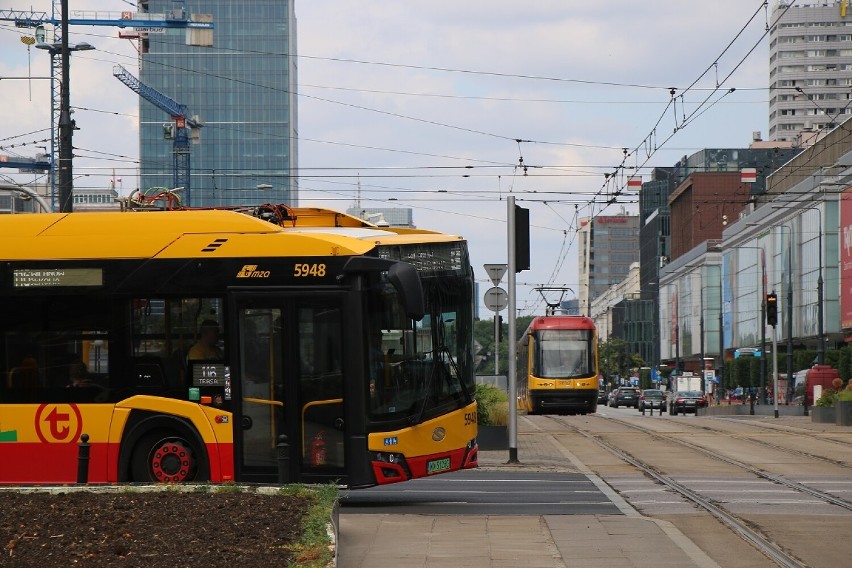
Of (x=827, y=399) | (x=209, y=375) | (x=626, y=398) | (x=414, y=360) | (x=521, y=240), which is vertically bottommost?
(x=626, y=398)

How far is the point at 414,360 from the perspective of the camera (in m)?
15.5

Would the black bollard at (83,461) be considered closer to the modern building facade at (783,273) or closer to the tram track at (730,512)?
the tram track at (730,512)

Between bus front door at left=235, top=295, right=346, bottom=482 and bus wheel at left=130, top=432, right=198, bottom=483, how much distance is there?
65cm

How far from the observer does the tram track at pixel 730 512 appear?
11.9 metres

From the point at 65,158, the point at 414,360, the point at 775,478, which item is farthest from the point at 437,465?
the point at 65,158

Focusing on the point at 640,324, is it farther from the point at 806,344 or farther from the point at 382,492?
the point at 382,492

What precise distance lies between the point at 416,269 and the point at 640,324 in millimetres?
168679

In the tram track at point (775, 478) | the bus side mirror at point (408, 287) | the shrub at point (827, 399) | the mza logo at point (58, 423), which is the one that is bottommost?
the shrub at point (827, 399)

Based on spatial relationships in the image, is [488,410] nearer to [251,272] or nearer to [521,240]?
[521,240]

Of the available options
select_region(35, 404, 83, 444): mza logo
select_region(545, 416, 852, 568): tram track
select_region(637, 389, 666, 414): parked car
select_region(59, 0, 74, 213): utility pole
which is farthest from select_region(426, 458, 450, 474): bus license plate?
select_region(637, 389, 666, 414): parked car

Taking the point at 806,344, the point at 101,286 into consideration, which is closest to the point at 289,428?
the point at 101,286

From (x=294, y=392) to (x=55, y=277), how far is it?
3249 millimetres

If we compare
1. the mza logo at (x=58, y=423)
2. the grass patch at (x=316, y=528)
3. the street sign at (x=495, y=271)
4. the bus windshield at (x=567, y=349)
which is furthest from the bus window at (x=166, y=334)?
the bus windshield at (x=567, y=349)

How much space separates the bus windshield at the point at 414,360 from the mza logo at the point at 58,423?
3.33 meters
